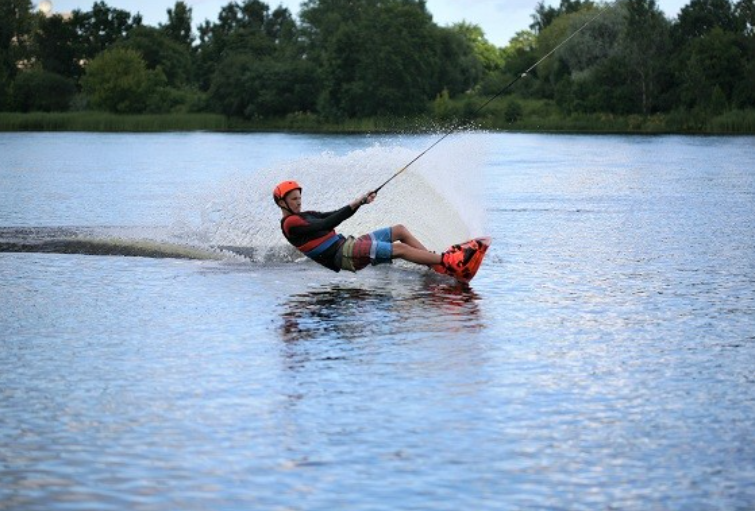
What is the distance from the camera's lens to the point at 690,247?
2094 centimetres

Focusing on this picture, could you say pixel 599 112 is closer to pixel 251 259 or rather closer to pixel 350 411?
pixel 251 259

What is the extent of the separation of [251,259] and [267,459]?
10.6 meters

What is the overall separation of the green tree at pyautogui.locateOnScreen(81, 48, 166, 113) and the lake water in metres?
104

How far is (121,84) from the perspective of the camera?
414 ft

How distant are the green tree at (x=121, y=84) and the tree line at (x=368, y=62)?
0.13m

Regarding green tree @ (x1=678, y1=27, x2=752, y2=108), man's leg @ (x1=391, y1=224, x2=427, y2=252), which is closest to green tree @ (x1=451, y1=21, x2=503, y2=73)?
green tree @ (x1=678, y1=27, x2=752, y2=108)

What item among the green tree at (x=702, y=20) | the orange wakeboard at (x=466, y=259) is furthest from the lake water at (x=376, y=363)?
the green tree at (x=702, y=20)

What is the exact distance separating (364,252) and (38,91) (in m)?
119

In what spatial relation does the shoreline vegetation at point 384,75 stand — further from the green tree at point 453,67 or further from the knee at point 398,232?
the knee at point 398,232

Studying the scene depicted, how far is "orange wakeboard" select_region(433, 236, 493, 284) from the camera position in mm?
15648

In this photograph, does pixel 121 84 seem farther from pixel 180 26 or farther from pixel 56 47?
pixel 180 26

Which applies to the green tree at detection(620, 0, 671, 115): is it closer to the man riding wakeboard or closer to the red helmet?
the man riding wakeboard

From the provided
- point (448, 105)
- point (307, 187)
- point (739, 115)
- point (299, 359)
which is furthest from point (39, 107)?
point (299, 359)

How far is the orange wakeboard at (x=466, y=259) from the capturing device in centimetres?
1565
